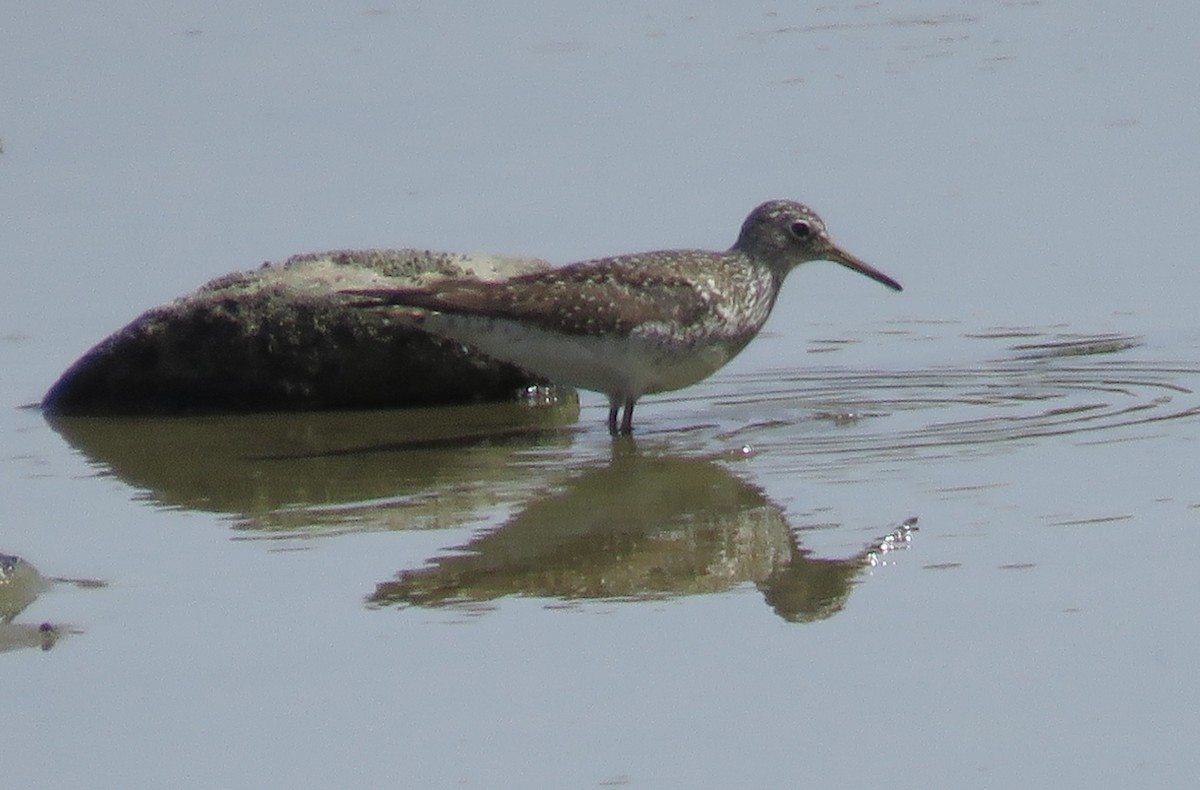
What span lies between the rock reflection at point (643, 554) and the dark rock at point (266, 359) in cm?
218

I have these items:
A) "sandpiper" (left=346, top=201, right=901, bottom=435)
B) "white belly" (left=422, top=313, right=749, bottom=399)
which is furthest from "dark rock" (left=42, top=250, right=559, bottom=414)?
"white belly" (left=422, top=313, right=749, bottom=399)

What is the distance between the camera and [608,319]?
11234mm

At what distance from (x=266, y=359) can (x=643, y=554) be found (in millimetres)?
3779

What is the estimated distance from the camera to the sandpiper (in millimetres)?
11195

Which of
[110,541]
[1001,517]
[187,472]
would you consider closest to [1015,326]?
[1001,517]

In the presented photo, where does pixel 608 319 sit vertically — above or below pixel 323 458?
above

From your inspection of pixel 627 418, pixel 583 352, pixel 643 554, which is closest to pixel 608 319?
pixel 583 352

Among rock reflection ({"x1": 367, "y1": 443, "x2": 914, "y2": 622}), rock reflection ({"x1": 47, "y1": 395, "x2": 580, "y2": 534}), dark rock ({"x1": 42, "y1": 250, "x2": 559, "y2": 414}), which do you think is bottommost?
rock reflection ({"x1": 367, "y1": 443, "x2": 914, "y2": 622})

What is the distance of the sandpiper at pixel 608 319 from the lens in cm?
1120

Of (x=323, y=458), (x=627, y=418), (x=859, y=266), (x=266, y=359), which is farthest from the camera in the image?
(x=859, y=266)

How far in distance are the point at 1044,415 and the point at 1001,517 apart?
203 centimetres

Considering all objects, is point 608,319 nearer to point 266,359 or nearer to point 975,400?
point 975,400

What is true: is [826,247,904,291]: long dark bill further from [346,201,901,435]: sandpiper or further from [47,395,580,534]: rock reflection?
[47,395,580,534]: rock reflection

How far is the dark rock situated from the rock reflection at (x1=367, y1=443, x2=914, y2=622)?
218cm
